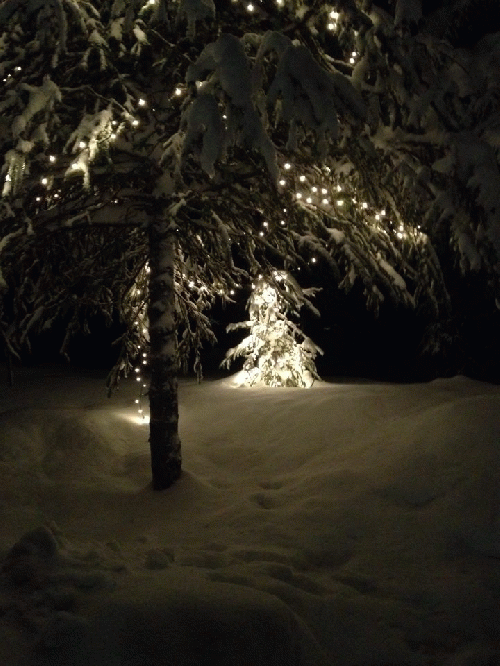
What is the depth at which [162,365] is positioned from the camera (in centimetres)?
665

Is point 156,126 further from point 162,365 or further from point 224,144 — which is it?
point 162,365

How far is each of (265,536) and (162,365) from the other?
84.8 inches

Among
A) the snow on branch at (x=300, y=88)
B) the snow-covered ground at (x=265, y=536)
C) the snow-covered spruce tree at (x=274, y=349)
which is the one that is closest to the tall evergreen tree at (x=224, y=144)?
the snow on branch at (x=300, y=88)

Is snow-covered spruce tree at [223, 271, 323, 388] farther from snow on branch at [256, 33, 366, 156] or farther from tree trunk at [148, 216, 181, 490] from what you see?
snow on branch at [256, 33, 366, 156]

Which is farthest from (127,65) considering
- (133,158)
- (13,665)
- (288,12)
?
(13,665)

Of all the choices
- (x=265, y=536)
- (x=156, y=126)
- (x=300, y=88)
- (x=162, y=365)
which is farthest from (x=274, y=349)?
(x=300, y=88)

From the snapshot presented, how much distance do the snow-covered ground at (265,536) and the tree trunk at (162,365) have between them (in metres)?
0.27

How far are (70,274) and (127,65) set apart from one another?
7.47 feet

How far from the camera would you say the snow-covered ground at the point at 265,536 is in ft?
11.5

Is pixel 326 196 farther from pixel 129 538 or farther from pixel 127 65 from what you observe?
pixel 129 538

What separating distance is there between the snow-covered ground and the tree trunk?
0.27m

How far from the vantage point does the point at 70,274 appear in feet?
23.8

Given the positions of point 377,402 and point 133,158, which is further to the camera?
point 377,402

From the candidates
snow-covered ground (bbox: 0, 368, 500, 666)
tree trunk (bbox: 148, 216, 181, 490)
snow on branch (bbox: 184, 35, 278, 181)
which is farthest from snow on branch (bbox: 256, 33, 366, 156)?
snow-covered ground (bbox: 0, 368, 500, 666)
